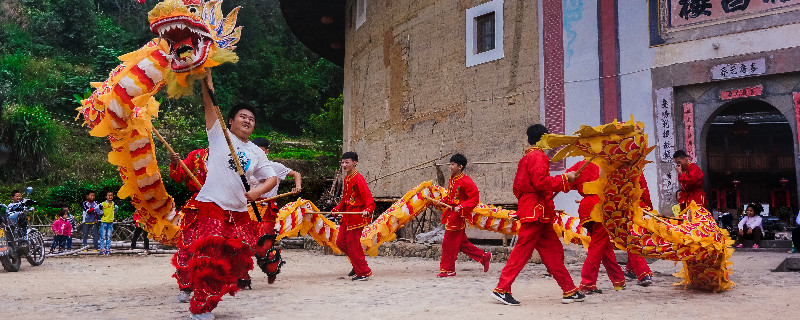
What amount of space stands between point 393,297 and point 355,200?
215cm

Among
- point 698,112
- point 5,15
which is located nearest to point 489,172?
A: point 698,112

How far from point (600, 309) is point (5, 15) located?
3845 centimetres

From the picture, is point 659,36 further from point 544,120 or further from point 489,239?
Result: point 489,239

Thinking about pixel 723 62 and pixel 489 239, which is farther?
pixel 489 239

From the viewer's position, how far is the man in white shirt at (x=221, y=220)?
14.2ft

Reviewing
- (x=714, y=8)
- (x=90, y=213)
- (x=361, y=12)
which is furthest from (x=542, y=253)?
(x=361, y=12)

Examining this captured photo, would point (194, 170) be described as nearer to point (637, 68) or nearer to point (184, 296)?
point (184, 296)

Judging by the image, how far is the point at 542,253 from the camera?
5.71 metres

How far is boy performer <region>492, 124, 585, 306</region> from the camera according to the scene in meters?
5.48

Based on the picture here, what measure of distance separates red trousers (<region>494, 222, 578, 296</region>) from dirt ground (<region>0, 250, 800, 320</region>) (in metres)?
0.21

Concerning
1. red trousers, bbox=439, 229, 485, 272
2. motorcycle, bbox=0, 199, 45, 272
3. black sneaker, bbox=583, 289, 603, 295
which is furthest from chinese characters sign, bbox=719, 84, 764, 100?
motorcycle, bbox=0, 199, 45, 272

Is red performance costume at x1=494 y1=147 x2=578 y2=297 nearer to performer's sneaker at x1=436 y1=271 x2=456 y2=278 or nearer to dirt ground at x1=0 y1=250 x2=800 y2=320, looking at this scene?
dirt ground at x1=0 y1=250 x2=800 y2=320

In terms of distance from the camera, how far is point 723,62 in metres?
10.5

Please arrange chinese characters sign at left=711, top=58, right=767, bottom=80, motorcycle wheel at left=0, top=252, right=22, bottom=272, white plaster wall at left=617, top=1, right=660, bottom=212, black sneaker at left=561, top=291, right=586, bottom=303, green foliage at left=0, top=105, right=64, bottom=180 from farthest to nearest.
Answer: green foliage at left=0, top=105, right=64, bottom=180 < white plaster wall at left=617, top=1, right=660, bottom=212 < chinese characters sign at left=711, top=58, right=767, bottom=80 < motorcycle wheel at left=0, top=252, right=22, bottom=272 < black sneaker at left=561, top=291, right=586, bottom=303
